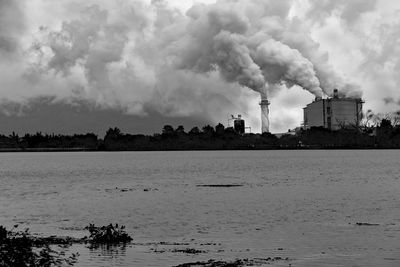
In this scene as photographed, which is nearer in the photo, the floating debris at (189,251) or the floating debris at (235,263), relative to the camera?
the floating debris at (235,263)

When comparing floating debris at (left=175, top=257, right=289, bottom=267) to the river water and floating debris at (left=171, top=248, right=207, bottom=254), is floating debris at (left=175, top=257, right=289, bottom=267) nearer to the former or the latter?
the river water

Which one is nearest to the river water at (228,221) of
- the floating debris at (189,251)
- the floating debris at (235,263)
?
the floating debris at (189,251)

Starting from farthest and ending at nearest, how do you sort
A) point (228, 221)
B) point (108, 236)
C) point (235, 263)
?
point (228, 221)
point (108, 236)
point (235, 263)

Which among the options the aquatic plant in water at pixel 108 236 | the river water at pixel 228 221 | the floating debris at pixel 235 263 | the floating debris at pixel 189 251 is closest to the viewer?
the floating debris at pixel 235 263

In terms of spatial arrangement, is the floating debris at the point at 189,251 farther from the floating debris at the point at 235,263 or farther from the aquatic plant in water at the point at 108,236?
the aquatic plant in water at the point at 108,236

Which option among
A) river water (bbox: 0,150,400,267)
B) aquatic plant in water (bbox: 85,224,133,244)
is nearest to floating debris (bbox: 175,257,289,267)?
river water (bbox: 0,150,400,267)

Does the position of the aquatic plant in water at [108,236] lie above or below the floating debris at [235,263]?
above

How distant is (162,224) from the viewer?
48125 millimetres

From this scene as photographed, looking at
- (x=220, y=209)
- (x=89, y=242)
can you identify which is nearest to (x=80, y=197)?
(x=220, y=209)

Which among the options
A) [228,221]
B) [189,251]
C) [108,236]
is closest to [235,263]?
[189,251]

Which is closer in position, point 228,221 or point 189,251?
point 189,251

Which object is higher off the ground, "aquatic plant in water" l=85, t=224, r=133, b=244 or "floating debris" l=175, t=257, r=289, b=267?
"aquatic plant in water" l=85, t=224, r=133, b=244

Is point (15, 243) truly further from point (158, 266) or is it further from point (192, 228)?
point (192, 228)

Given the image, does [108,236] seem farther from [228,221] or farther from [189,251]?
[228,221]
